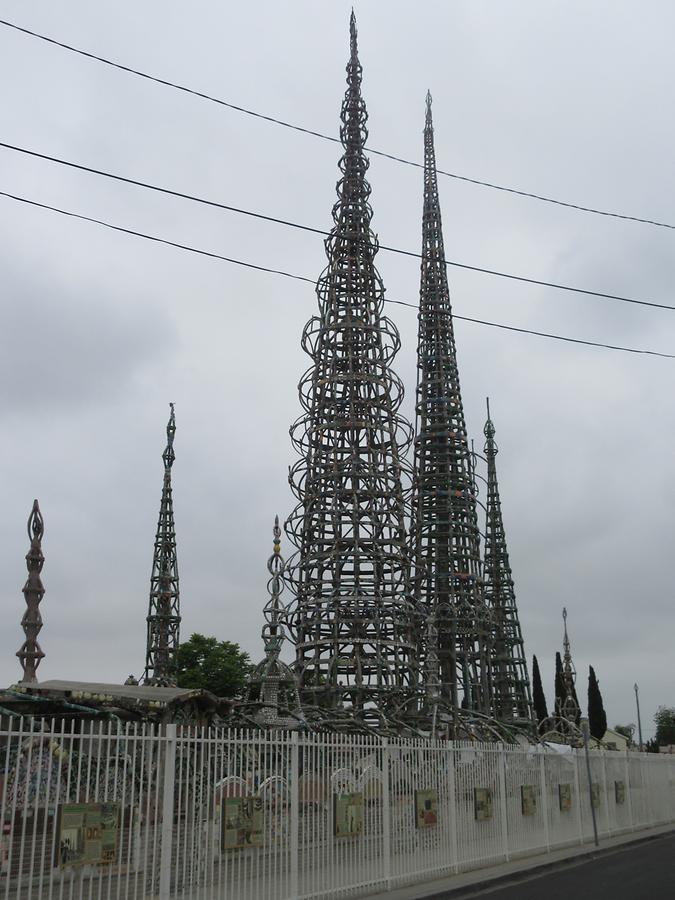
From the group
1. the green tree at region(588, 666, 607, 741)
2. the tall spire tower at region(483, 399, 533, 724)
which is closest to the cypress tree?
the green tree at region(588, 666, 607, 741)

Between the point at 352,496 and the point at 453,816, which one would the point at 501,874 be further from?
the point at 352,496

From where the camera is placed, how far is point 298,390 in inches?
2174

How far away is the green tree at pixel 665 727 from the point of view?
14250 cm

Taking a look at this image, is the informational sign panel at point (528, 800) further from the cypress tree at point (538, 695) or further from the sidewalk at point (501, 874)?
the cypress tree at point (538, 695)

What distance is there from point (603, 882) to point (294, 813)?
24.7 feet

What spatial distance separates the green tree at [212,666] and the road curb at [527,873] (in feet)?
161

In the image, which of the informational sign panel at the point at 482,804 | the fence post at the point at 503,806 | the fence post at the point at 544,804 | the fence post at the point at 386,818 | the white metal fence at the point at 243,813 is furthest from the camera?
the fence post at the point at 544,804

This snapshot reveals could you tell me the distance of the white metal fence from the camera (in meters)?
11.2

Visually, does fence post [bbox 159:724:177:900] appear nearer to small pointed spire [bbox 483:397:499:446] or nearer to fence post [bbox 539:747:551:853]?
fence post [bbox 539:747:551:853]

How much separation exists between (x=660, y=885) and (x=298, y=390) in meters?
39.8

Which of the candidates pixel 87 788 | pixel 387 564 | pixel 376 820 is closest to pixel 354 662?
pixel 387 564

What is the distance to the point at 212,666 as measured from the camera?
74688 millimetres

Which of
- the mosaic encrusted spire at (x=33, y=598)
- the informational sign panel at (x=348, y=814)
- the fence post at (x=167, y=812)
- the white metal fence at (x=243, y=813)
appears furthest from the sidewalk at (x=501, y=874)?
the mosaic encrusted spire at (x=33, y=598)

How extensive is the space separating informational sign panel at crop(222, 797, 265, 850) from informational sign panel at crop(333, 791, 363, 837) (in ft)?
6.02
